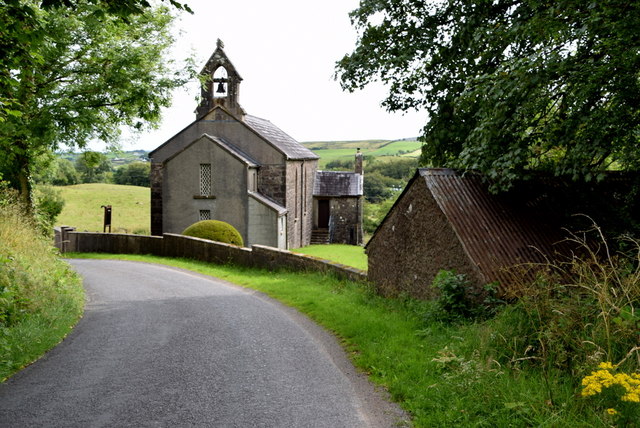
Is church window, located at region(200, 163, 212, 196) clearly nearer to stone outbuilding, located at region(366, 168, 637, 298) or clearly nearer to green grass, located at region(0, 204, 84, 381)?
green grass, located at region(0, 204, 84, 381)

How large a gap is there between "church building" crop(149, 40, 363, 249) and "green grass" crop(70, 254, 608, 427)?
2133 centimetres

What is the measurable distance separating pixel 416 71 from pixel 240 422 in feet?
38.7

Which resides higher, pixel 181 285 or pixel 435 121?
pixel 435 121

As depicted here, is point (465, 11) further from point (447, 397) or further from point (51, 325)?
point (51, 325)

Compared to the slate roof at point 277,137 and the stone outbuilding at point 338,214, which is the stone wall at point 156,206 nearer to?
the slate roof at point 277,137

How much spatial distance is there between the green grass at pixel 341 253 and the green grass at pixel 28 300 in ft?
59.8

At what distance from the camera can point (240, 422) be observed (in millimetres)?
5551

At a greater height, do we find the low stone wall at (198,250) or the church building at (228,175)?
the church building at (228,175)

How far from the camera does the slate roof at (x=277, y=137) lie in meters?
35.2

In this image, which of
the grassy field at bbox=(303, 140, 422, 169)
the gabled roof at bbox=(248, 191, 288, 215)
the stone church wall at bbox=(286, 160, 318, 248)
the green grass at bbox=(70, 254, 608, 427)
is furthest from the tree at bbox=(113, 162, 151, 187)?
the green grass at bbox=(70, 254, 608, 427)

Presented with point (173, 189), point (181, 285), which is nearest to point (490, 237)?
point (181, 285)

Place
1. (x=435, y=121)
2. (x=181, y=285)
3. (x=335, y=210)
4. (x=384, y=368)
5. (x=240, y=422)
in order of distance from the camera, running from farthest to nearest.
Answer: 1. (x=335, y=210)
2. (x=181, y=285)
3. (x=435, y=121)
4. (x=384, y=368)
5. (x=240, y=422)

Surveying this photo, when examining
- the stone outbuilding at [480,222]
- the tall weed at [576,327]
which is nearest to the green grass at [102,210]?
the stone outbuilding at [480,222]

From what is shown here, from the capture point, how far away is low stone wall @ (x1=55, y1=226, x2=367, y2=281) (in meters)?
15.8
